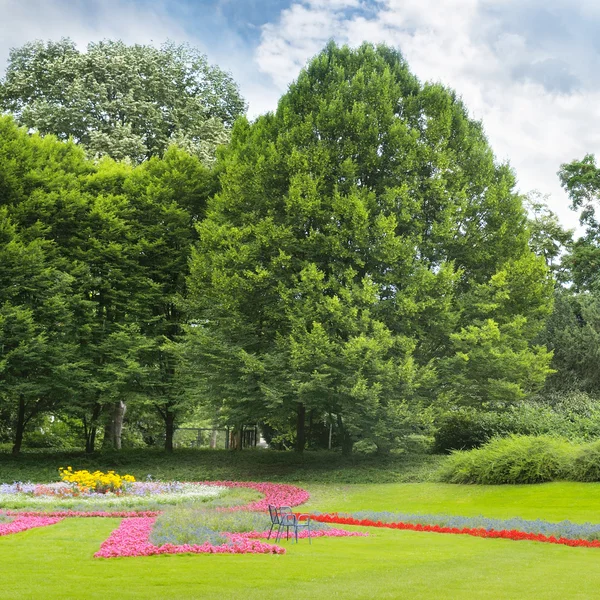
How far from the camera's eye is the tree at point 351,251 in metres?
24.7

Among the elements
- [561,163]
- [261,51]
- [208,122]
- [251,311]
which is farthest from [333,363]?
[561,163]

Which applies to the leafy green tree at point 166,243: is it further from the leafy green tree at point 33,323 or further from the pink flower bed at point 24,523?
the pink flower bed at point 24,523

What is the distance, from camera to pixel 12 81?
3919 cm

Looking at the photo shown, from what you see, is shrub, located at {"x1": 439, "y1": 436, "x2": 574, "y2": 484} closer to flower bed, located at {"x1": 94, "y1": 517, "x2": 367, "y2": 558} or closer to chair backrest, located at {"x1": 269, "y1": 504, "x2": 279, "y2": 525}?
chair backrest, located at {"x1": 269, "y1": 504, "x2": 279, "y2": 525}

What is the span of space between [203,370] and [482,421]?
1163 centimetres

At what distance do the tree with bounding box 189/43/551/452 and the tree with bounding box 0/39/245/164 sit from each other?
29.3ft

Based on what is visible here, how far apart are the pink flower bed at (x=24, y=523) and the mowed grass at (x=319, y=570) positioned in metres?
0.40

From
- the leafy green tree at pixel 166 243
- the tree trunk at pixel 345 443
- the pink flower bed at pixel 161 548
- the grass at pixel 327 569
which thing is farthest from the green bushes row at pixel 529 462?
the leafy green tree at pixel 166 243

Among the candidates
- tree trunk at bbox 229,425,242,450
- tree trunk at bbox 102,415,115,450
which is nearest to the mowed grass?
tree trunk at bbox 102,415,115,450

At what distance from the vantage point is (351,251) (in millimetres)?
26484

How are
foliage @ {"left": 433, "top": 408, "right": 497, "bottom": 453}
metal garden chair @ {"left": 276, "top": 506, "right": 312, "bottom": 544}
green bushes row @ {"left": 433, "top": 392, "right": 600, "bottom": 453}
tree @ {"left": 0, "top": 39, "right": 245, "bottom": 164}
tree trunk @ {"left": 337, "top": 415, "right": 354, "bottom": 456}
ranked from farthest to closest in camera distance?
tree @ {"left": 0, "top": 39, "right": 245, "bottom": 164} → tree trunk @ {"left": 337, "top": 415, "right": 354, "bottom": 456} → foliage @ {"left": 433, "top": 408, "right": 497, "bottom": 453} → green bushes row @ {"left": 433, "top": 392, "right": 600, "bottom": 453} → metal garden chair @ {"left": 276, "top": 506, "right": 312, "bottom": 544}

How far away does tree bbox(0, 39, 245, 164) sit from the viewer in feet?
120

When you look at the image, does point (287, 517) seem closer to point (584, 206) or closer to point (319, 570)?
point (319, 570)

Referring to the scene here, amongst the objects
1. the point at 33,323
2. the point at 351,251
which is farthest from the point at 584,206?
the point at 33,323
